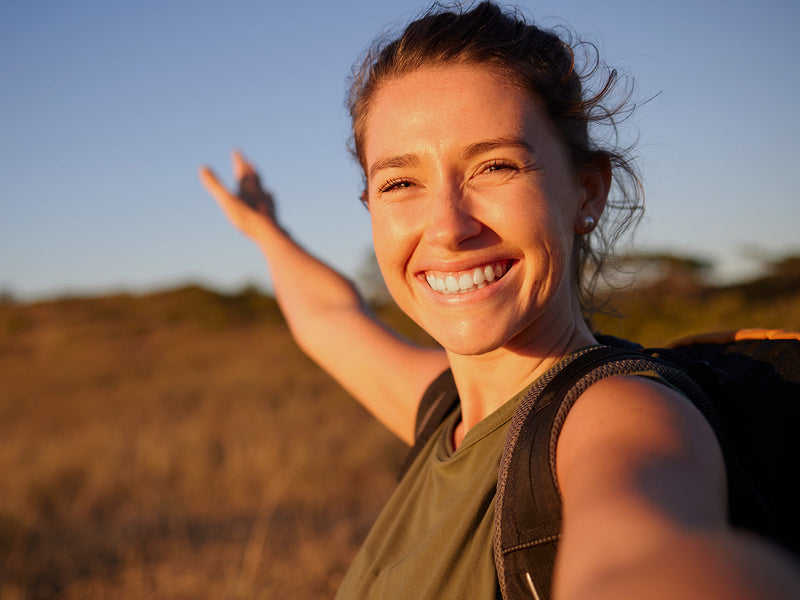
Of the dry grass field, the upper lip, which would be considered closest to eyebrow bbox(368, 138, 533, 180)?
the upper lip

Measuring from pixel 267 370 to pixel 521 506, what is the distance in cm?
1154

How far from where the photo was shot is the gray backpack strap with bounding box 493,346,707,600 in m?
0.90

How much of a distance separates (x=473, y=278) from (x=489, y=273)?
4 cm

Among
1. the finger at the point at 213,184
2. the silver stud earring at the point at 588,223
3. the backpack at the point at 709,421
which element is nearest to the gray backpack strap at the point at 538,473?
the backpack at the point at 709,421

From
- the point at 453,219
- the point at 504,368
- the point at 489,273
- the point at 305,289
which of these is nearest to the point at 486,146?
the point at 453,219

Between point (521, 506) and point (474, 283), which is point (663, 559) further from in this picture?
point (474, 283)

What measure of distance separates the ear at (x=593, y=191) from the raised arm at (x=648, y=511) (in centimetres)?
71

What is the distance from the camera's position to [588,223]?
160cm

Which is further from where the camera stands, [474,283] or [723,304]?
[723,304]

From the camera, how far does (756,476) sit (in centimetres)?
Answer: 106

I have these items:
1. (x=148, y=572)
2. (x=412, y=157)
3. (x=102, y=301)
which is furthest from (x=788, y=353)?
(x=102, y=301)

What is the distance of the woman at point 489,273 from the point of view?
853mm

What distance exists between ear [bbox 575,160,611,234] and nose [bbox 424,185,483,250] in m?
0.34

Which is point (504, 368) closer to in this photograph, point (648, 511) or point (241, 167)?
point (648, 511)
